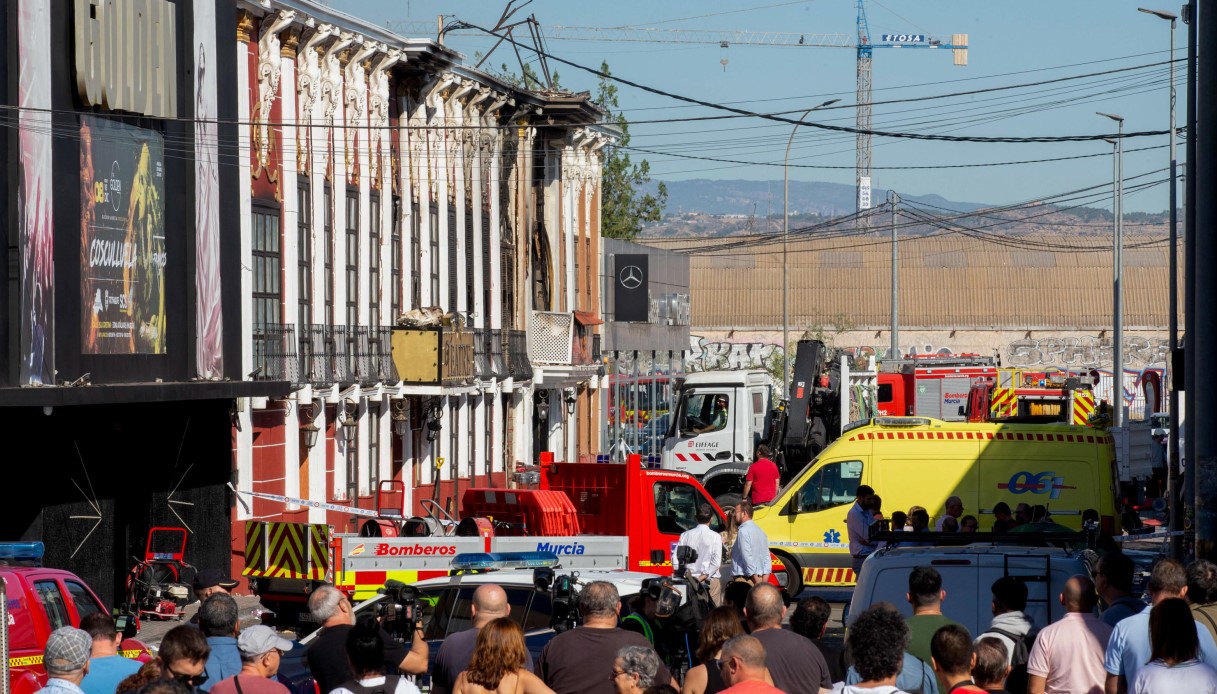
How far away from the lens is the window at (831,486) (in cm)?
2262

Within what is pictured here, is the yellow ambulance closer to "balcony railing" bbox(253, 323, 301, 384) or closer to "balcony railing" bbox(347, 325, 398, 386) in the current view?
"balcony railing" bbox(253, 323, 301, 384)

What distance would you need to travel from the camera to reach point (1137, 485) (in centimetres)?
3216

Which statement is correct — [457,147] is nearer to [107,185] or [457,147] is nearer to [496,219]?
[496,219]

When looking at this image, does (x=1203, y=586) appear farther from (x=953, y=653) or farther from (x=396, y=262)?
(x=396, y=262)

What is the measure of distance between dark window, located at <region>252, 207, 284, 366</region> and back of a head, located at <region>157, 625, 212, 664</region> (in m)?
19.5

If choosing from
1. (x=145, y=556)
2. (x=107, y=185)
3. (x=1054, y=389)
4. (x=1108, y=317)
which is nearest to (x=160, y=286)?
(x=107, y=185)

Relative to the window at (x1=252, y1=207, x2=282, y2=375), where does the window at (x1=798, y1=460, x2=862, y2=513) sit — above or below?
below

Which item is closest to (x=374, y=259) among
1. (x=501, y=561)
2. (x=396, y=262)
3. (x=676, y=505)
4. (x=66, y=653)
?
(x=396, y=262)

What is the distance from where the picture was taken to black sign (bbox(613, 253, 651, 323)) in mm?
52000

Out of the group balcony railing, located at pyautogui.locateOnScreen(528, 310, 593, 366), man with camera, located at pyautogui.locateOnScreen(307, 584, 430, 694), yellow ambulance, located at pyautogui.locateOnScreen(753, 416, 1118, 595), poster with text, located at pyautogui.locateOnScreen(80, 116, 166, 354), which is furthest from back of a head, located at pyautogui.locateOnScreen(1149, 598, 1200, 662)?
balcony railing, located at pyautogui.locateOnScreen(528, 310, 593, 366)

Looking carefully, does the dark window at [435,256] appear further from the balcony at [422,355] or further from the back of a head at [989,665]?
the back of a head at [989,665]

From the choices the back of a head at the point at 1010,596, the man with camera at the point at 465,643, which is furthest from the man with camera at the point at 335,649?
the back of a head at the point at 1010,596

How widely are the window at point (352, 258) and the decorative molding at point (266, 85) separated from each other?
139 inches

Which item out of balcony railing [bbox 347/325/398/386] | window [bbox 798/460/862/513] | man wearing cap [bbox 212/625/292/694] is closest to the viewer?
man wearing cap [bbox 212/625/292/694]
